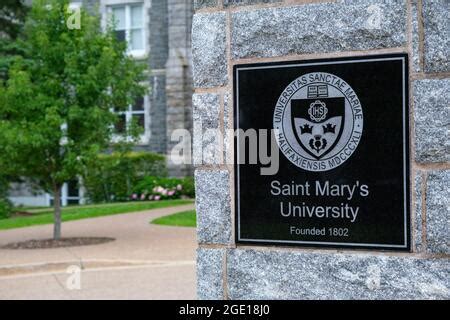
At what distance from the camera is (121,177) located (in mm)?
25750

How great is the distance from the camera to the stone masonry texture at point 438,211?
4605 mm

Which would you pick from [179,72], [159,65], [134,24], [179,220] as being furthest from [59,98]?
[134,24]

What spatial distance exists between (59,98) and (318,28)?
33.2 feet

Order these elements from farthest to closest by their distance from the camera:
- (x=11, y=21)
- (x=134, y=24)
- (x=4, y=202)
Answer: (x=134, y=24), (x=11, y=21), (x=4, y=202)

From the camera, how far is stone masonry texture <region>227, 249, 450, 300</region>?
4625 millimetres

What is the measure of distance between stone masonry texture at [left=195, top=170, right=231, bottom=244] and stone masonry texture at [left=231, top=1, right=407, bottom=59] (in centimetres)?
78

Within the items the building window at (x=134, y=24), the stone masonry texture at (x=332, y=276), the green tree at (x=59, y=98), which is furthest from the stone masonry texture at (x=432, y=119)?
the building window at (x=134, y=24)

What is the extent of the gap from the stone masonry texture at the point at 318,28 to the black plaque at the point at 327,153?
9 cm

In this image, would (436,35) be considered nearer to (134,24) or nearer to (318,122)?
(318,122)

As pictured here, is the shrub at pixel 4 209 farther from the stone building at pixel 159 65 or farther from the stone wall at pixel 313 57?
the stone wall at pixel 313 57

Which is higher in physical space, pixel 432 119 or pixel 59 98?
pixel 59 98

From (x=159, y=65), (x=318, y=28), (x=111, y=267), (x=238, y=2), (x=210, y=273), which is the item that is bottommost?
(x=111, y=267)

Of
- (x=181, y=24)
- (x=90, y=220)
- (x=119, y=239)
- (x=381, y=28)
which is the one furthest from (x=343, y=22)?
(x=181, y=24)

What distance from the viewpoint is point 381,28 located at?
474cm
